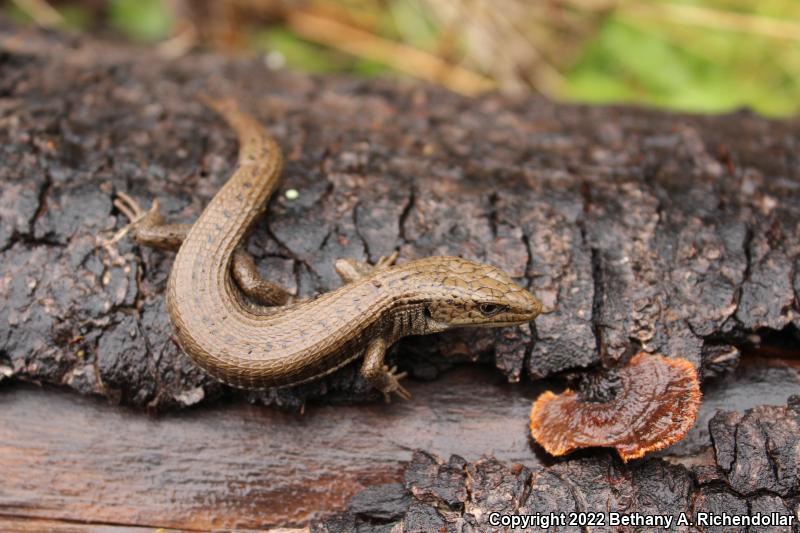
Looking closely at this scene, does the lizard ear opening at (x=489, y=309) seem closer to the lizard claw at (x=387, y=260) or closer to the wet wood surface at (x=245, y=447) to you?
the wet wood surface at (x=245, y=447)

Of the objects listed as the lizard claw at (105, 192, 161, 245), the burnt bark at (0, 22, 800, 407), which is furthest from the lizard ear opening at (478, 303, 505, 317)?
the lizard claw at (105, 192, 161, 245)

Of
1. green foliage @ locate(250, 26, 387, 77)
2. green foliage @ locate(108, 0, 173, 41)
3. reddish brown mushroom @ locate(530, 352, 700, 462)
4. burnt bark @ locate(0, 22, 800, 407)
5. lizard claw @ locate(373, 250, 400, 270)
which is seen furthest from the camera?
green foliage @ locate(250, 26, 387, 77)

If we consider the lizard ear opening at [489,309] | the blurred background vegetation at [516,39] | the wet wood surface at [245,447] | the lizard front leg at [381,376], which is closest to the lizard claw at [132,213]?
the wet wood surface at [245,447]

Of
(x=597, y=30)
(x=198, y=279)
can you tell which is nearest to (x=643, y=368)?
(x=198, y=279)

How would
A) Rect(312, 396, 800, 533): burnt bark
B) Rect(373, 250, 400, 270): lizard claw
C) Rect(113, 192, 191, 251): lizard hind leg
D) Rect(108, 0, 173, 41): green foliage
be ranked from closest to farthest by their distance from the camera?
Rect(312, 396, 800, 533): burnt bark < Rect(113, 192, 191, 251): lizard hind leg < Rect(373, 250, 400, 270): lizard claw < Rect(108, 0, 173, 41): green foliage

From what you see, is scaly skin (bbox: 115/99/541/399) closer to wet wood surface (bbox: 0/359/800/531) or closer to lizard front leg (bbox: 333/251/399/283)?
lizard front leg (bbox: 333/251/399/283)

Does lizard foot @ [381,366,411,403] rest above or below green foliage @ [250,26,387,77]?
below

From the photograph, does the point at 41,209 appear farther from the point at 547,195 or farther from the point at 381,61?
the point at 381,61
